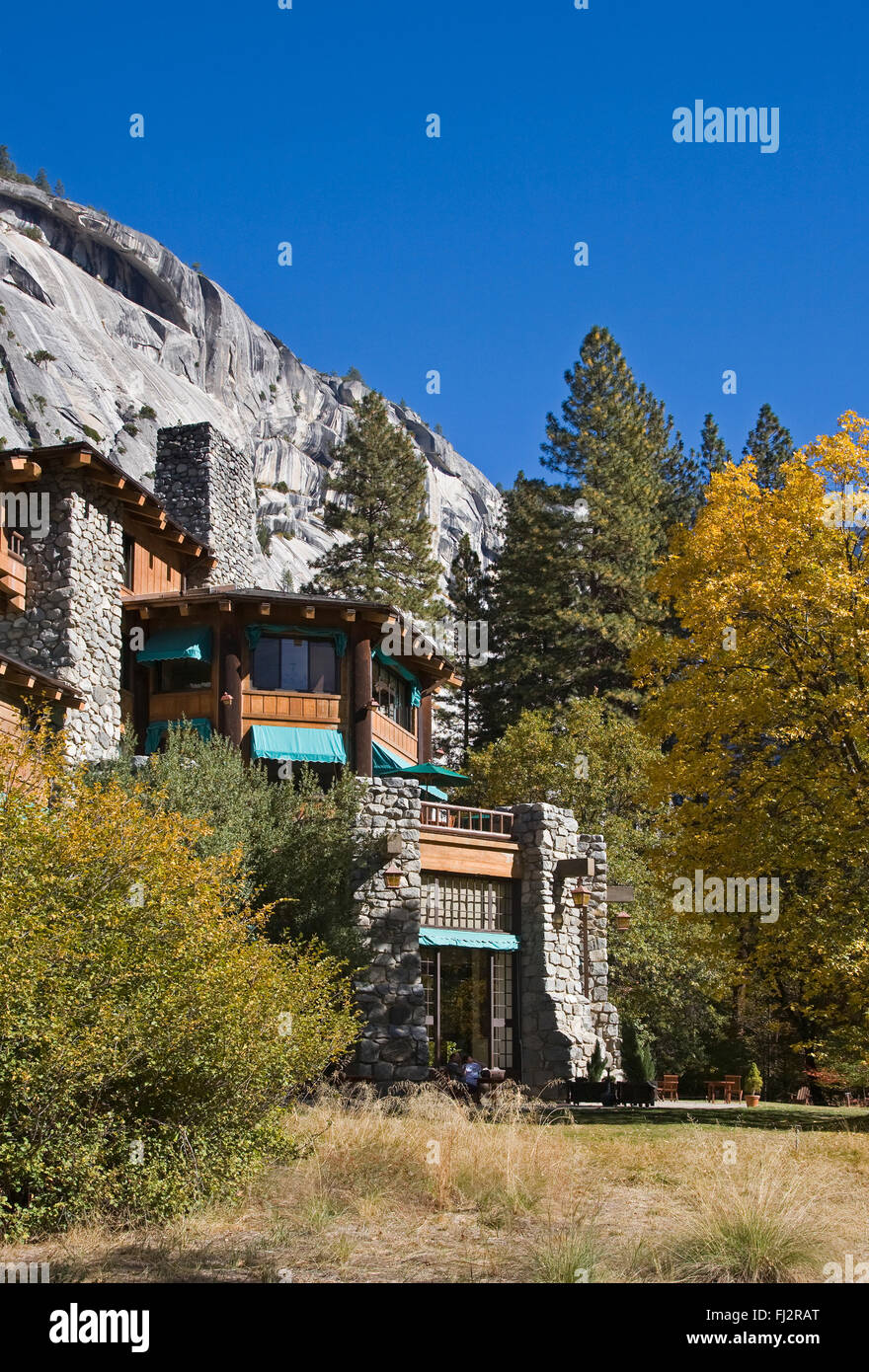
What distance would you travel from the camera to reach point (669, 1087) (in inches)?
985

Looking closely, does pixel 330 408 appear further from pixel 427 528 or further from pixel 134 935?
pixel 134 935

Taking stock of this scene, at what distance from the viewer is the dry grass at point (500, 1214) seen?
8.22 metres

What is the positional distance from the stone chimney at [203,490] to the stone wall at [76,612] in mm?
6169

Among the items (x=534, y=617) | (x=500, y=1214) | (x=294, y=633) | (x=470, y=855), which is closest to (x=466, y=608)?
(x=534, y=617)

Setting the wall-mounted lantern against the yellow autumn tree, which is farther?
the wall-mounted lantern

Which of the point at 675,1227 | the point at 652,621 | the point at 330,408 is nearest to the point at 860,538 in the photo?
the point at 675,1227

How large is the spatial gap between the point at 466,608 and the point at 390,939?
30.3 meters

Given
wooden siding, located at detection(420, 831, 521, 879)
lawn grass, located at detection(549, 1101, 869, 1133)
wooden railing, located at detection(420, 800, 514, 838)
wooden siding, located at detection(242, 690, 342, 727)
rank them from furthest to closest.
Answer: wooden siding, located at detection(242, 690, 342, 727), wooden railing, located at detection(420, 800, 514, 838), wooden siding, located at detection(420, 831, 521, 879), lawn grass, located at detection(549, 1101, 869, 1133)

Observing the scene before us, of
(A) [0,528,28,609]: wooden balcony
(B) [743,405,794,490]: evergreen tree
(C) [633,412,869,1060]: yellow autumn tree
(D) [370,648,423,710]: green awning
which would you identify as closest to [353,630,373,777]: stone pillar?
(D) [370,648,423,710]: green awning

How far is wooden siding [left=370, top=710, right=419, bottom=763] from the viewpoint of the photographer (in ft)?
95.7

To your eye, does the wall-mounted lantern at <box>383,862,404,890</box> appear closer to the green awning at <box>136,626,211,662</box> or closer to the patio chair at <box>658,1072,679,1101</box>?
the patio chair at <box>658,1072,679,1101</box>

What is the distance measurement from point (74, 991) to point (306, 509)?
292 ft

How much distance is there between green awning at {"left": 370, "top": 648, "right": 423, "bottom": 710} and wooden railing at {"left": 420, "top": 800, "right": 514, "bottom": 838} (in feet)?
17.9
